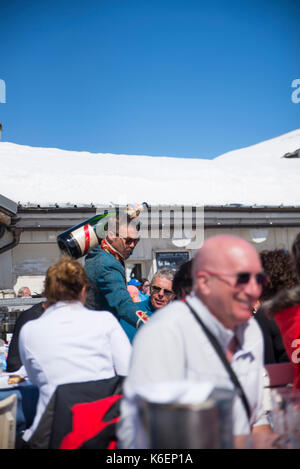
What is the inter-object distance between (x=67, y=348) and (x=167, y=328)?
→ 987 mm

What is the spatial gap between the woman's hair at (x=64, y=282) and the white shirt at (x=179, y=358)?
1.05 m

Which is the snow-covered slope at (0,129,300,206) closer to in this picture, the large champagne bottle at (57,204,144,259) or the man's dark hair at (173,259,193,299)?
the large champagne bottle at (57,204,144,259)

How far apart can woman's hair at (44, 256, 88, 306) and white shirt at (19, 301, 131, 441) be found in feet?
0.32

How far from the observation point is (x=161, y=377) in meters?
1.55

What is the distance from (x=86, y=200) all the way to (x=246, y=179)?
5229 millimetres

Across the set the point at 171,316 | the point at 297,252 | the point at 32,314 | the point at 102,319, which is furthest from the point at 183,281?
the point at 171,316

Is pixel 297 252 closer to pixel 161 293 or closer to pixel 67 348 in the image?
pixel 67 348

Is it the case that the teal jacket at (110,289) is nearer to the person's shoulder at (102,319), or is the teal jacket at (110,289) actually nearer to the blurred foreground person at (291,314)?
the person's shoulder at (102,319)

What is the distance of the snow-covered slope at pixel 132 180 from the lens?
10086 mm

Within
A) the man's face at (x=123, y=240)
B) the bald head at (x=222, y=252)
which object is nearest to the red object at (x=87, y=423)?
the bald head at (x=222, y=252)

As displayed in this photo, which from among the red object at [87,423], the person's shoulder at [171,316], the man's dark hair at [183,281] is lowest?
the red object at [87,423]

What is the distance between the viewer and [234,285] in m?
1.69

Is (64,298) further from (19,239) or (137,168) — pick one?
(137,168)
